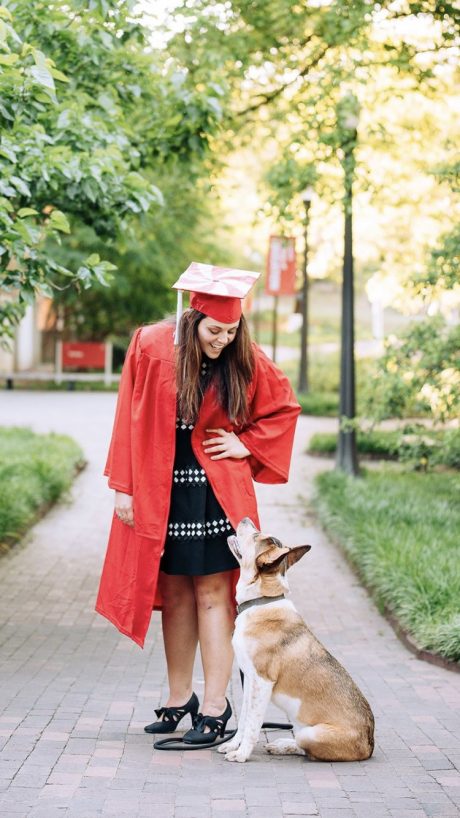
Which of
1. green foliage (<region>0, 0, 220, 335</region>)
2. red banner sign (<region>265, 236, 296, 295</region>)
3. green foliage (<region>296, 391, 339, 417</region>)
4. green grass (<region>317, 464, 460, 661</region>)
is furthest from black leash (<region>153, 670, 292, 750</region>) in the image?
green foliage (<region>296, 391, 339, 417</region>)

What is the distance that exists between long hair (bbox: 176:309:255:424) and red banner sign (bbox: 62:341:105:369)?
86.3 ft

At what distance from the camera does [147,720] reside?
5.68 meters

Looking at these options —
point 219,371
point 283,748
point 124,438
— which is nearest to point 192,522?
point 124,438

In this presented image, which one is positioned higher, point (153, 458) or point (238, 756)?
point (153, 458)

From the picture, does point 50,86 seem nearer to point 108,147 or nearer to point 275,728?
point 108,147

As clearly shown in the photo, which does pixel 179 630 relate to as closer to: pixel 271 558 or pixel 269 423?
pixel 271 558

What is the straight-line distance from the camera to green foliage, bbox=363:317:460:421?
11523mm

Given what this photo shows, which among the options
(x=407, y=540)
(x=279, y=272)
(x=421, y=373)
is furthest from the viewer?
(x=279, y=272)

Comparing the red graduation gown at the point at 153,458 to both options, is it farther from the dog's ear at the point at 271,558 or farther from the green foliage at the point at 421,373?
the green foliage at the point at 421,373

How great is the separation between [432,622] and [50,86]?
389 centimetres

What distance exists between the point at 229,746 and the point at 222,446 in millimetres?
1232

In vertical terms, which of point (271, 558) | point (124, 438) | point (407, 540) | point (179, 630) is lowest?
point (407, 540)

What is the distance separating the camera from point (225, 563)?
504cm

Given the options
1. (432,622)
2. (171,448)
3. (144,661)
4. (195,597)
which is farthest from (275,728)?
(432,622)
